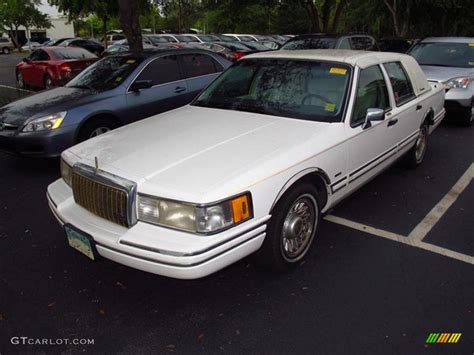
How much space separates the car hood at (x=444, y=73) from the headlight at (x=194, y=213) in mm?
6346

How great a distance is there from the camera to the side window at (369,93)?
12.0ft

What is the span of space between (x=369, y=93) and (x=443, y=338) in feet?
7.39

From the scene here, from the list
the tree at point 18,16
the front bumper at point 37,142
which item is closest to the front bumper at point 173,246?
the front bumper at point 37,142

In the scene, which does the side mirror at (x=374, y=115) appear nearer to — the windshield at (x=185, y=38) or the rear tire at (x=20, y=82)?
the rear tire at (x=20, y=82)

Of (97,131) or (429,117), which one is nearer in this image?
(429,117)

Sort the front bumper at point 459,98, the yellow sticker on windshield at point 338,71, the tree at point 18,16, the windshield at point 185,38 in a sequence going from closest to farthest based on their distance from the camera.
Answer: the yellow sticker on windshield at point 338,71 < the front bumper at point 459,98 < the windshield at point 185,38 < the tree at point 18,16

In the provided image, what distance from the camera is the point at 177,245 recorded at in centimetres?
243

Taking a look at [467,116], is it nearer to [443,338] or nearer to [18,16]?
[443,338]

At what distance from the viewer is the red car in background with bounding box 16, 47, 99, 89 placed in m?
11.3

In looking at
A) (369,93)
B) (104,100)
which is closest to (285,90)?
(369,93)

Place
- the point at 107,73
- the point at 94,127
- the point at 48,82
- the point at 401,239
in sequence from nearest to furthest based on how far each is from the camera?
the point at 401,239, the point at 94,127, the point at 107,73, the point at 48,82

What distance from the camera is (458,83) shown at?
24.3 ft

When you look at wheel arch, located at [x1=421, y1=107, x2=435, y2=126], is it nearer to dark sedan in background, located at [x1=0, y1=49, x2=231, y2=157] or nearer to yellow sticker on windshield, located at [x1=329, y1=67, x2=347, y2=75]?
yellow sticker on windshield, located at [x1=329, y1=67, x2=347, y2=75]

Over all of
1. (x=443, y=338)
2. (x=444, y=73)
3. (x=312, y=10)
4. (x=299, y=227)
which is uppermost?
(x=312, y=10)
